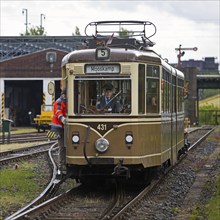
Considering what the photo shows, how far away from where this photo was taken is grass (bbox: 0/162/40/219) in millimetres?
12362

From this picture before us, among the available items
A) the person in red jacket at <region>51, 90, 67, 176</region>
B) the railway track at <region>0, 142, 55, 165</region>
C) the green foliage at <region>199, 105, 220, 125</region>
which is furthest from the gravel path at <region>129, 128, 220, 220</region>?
the green foliage at <region>199, 105, 220, 125</region>

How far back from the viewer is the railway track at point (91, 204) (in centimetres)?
1078

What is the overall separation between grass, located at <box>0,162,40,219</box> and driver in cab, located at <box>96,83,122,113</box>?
6.88 ft

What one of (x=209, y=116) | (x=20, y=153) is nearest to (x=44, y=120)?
(x=20, y=153)

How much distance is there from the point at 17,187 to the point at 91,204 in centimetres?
265

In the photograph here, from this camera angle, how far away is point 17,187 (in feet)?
47.4

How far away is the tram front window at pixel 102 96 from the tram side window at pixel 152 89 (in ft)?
1.68

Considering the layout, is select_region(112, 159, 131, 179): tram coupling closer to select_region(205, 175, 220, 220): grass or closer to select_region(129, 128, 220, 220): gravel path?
select_region(129, 128, 220, 220): gravel path

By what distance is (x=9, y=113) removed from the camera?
5541 cm

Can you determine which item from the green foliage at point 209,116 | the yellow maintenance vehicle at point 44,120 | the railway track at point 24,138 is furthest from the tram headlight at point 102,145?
the green foliage at point 209,116

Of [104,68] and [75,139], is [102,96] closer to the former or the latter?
[104,68]

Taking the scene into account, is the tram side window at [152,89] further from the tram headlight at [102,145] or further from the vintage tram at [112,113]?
the tram headlight at [102,145]

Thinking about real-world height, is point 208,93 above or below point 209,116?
above

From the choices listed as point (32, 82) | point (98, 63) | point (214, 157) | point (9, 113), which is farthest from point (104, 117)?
point (32, 82)
